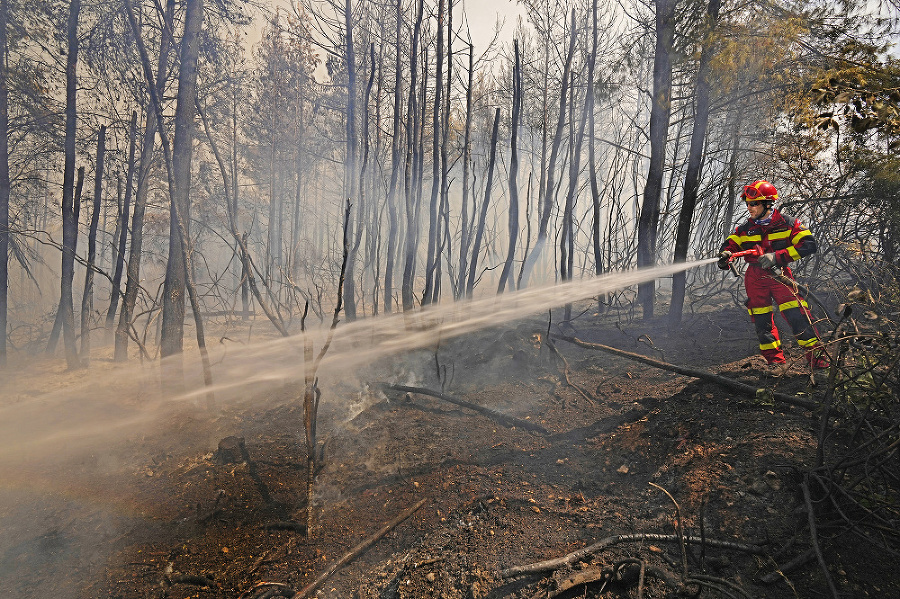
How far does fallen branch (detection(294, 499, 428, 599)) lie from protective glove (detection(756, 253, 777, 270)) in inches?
178

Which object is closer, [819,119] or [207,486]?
[819,119]

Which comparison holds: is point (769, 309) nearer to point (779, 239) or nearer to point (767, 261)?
point (767, 261)

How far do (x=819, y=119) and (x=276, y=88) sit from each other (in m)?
18.7

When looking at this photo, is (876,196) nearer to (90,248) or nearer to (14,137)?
(90,248)

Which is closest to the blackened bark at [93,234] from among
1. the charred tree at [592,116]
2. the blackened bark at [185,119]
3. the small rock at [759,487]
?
the blackened bark at [185,119]

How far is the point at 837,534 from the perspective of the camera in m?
2.21

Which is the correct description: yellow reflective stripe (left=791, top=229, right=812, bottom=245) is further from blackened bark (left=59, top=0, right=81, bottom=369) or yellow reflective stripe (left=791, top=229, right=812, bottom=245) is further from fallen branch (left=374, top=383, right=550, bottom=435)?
blackened bark (left=59, top=0, right=81, bottom=369)

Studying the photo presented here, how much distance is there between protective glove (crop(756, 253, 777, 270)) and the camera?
15.0ft

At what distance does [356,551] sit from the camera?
2971 mm

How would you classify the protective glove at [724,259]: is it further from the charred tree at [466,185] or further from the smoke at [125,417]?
the charred tree at [466,185]

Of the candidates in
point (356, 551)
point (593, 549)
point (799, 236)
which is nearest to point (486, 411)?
point (356, 551)

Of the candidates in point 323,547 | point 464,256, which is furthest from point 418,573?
point 464,256

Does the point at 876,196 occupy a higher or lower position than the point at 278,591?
higher

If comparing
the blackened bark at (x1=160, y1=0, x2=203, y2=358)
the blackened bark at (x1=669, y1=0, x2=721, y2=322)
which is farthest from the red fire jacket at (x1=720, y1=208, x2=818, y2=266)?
the blackened bark at (x1=160, y1=0, x2=203, y2=358)
